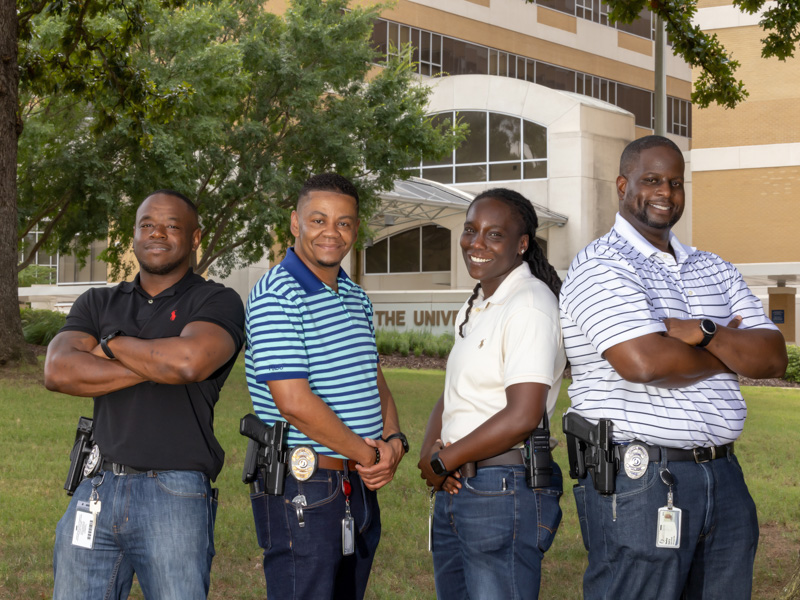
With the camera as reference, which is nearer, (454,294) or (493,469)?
(493,469)

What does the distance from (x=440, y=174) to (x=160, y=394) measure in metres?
32.9

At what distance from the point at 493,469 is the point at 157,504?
3.87 feet

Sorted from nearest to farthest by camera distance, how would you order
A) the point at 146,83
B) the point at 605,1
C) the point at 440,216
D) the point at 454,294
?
1. the point at 605,1
2. the point at 146,83
3. the point at 454,294
4. the point at 440,216

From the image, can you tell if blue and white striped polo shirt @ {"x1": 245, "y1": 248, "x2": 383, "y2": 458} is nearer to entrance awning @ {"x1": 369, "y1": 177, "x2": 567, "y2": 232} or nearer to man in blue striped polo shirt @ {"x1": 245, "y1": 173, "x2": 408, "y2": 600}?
man in blue striped polo shirt @ {"x1": 245, "y1": 173, "x2": 408, "y2": 600}

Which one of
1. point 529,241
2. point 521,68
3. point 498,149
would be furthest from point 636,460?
point 521,68

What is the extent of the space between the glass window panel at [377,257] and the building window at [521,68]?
7547mm

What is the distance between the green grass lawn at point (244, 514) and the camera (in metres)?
5.55

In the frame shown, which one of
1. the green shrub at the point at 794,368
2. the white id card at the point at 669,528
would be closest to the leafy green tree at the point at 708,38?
the white id card at the point at 669,528

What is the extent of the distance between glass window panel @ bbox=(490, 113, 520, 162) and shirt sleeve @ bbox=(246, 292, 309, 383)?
3198cm

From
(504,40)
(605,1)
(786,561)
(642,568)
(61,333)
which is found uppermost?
(504,40)

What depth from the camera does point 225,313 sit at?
131 inches

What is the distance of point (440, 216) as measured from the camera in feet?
107

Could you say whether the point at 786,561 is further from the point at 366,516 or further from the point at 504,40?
the point at 504,40

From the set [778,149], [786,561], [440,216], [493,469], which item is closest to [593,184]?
[440,216]
